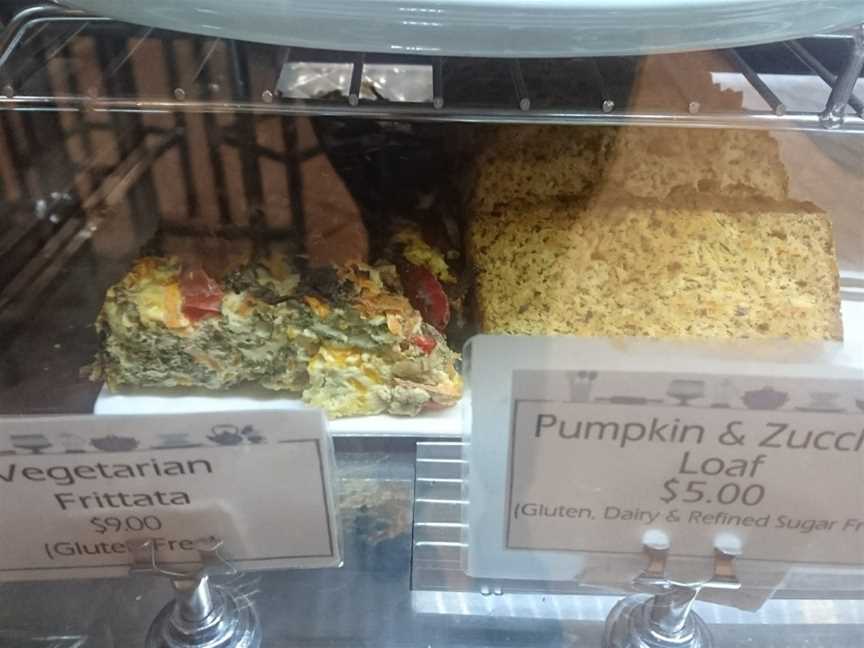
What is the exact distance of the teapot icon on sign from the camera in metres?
0.41

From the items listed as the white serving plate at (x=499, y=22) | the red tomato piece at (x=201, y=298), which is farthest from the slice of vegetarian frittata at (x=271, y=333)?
the white serving plate at (x=499, y=22)

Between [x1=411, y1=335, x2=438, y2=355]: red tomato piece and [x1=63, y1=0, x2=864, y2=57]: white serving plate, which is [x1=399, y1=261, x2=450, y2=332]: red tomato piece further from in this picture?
[x1=63, y1=0, x2=864, y2=57]: white serving plate

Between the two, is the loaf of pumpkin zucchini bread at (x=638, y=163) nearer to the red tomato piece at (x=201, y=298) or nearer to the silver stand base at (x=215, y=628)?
the red tomato piece at (x=201, y=298)

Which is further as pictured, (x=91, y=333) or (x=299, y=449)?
(x=91, y=333)

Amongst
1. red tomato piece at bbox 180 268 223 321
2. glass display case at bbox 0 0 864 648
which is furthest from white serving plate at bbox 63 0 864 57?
red tomato piece at bbox 180 268 223 321

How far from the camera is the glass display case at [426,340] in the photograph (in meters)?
0.41

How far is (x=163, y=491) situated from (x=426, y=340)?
22 centimetres

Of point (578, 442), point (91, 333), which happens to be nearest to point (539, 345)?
point (578, 442)

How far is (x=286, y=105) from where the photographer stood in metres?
0.47

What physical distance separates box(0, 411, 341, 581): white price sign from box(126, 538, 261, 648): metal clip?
0.06m

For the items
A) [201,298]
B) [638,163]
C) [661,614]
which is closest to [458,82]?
[638,163]

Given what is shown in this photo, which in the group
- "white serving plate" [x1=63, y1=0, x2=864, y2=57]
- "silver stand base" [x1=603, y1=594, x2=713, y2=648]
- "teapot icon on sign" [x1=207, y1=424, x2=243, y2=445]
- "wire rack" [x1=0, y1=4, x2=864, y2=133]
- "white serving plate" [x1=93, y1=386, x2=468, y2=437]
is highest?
"white serving plate" [x1=63, y1=0, x2=864, y2=57]

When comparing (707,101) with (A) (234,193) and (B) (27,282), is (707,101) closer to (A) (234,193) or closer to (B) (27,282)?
(A) (234,193)

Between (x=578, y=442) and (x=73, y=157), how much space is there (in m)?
0.47
